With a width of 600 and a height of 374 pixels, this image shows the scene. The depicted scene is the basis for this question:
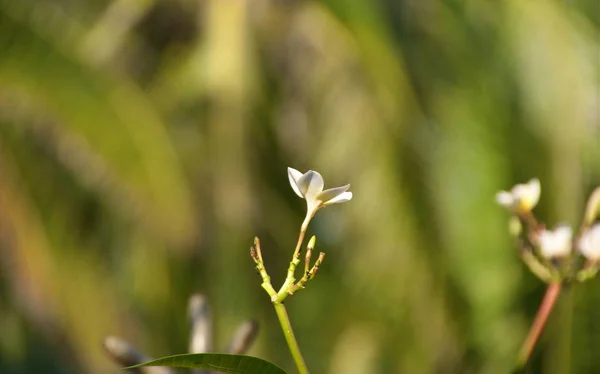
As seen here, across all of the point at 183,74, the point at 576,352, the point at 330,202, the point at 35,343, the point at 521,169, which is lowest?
the point at 330,202

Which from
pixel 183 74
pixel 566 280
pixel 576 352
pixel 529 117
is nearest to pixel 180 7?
pixel 183 74

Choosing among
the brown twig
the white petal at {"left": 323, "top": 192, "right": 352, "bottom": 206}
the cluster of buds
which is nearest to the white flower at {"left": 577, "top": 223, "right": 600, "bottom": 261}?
the cluster of buds

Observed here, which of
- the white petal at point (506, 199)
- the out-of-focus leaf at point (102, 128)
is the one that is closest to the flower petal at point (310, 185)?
the white petal at point (506, 199)

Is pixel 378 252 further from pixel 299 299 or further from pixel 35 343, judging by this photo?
pixel 35 343

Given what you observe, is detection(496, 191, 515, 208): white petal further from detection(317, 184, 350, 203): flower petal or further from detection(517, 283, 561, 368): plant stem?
detection(317, 184, 350, 203): flower petal

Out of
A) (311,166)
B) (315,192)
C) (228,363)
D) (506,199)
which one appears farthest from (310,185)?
(311,166)

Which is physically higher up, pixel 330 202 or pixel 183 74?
pixel 183 74

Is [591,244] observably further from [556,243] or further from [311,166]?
[311,166]
